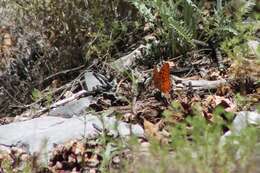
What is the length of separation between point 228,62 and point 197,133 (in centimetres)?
199

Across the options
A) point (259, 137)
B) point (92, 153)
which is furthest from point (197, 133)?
point (92, 153)

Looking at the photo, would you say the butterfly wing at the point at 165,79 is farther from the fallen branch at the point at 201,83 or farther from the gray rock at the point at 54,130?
the gray rock at the point at 54,130

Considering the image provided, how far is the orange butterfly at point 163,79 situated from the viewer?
14.4 ft

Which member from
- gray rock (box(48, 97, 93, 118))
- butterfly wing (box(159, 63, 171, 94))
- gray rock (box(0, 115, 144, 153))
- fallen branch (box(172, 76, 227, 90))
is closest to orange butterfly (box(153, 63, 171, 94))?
butterfly wing (box(159, 63, 171, 94))

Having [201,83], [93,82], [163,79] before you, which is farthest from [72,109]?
[201,83]

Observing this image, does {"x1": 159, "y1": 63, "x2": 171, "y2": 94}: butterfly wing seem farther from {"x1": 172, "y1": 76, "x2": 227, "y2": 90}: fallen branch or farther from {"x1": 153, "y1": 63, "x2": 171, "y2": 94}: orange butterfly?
{"x1": 172, "y1": 76, "x2": 227, "y2": 90}: fallen branch

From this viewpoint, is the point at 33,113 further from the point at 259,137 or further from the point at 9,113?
the point at 259,137

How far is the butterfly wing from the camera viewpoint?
14.4 feet

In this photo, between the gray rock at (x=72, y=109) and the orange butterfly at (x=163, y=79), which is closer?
the orange butterfly at (x=163, y=79)

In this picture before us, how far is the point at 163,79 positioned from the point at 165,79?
0.02 metres

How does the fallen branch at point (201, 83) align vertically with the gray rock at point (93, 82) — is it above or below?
below

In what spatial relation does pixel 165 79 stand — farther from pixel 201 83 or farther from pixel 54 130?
pixel 54 130

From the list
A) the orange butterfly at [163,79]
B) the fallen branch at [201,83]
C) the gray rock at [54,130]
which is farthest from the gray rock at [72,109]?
the fallen branch at [201,83]

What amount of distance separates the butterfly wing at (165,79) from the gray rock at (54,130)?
1.34ft
